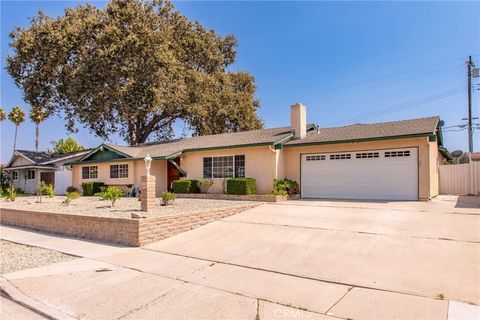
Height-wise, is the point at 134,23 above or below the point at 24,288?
above

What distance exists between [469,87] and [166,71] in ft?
76.3

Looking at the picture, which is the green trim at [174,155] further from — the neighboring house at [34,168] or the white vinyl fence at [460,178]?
the white vinyl fence at [460,178]

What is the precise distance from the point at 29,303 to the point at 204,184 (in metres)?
13.3

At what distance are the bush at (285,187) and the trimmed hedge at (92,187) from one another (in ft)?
44.9

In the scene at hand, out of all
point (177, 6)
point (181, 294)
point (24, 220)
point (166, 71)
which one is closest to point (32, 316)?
point (181, 294)

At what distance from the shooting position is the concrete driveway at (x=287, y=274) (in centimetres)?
466

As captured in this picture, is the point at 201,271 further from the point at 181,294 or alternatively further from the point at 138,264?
the point at 138,264

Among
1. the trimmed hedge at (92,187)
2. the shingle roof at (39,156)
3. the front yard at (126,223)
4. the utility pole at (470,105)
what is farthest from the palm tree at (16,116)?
the utility pole at (470,105)

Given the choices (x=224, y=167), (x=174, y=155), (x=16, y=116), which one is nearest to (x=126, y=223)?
(x=224, y=167)

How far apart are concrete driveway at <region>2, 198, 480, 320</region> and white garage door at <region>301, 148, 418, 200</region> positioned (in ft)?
12.9

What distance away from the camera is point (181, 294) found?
5.33 meters

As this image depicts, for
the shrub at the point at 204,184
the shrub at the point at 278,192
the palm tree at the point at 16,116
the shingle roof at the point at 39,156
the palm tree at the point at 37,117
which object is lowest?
the shrub at the point at 278,192

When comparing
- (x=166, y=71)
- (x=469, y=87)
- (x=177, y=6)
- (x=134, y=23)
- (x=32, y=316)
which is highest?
(x=177, y=6)

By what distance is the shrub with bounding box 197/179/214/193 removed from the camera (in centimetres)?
1836
